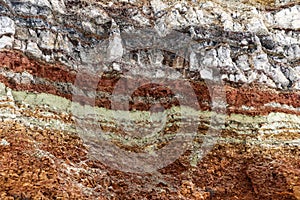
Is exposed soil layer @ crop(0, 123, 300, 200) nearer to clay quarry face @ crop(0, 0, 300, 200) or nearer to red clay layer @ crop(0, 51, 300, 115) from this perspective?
clay quarry face @ crop(0, 0, 300, 200)

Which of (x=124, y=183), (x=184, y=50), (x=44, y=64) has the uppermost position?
(x=184, y=50)

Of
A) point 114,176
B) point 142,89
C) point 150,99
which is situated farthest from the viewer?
point 142,89

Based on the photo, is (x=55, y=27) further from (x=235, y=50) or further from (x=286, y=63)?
(x=286, y=63)

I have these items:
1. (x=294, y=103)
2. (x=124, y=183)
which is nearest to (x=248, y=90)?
(x=294, y=103)

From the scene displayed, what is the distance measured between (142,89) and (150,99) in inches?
27.9

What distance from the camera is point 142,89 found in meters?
17.7

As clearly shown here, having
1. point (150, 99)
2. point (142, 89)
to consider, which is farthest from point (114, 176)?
point (142, 89)

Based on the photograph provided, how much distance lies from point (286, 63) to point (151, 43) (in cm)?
814

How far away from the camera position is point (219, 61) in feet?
64.5

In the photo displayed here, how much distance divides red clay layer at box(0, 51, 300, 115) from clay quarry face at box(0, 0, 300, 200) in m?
0.06

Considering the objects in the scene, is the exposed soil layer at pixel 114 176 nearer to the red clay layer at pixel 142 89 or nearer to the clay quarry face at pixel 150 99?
the clay quarry face at pixel 150 99

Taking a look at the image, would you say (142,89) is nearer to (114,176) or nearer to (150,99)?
(150,99)

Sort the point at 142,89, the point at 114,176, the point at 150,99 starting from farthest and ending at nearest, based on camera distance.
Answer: the point at 142,89, the point at 150,99, the point at 114,176

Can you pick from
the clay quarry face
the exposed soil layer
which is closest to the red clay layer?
the clay quarry face
